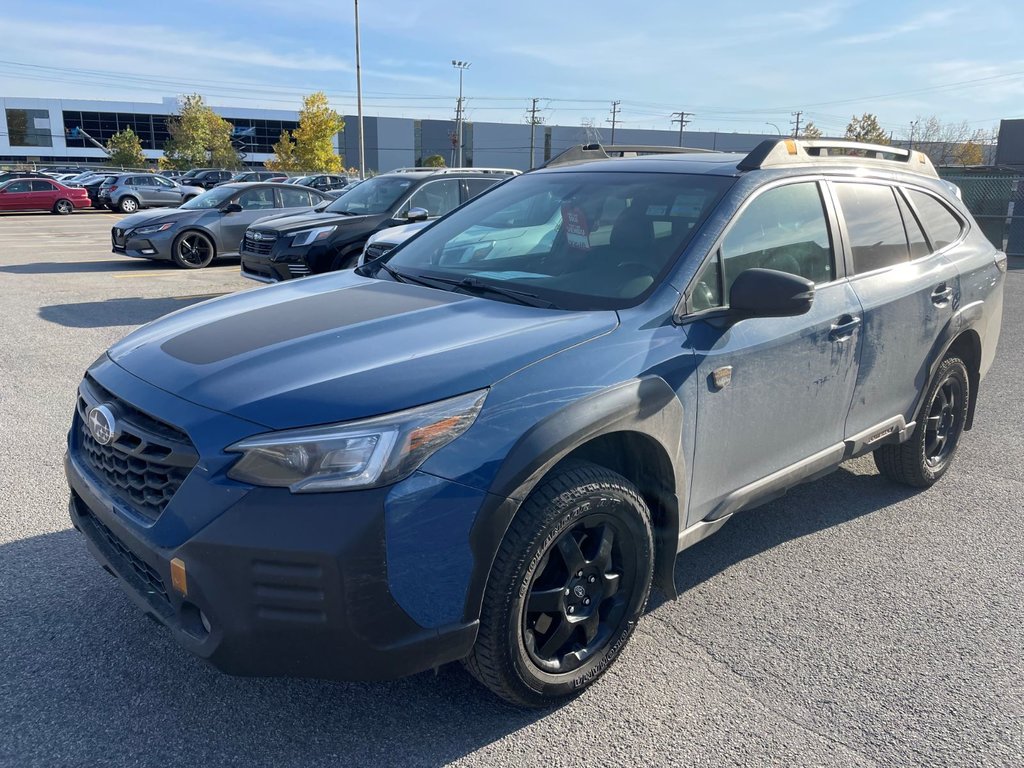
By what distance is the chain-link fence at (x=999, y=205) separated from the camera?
1798 centimetres

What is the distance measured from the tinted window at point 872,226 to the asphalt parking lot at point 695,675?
4.58 ft

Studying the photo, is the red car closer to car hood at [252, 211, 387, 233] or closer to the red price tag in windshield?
car hood at [252, 211, 387, 233]

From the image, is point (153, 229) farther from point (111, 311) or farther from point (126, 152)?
point (126, 152)

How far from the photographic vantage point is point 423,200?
10930mm

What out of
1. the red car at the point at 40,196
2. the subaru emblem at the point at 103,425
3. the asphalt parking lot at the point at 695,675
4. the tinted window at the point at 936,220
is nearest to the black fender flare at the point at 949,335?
the tinted window at the point at 936,220

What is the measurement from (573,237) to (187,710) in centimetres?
239

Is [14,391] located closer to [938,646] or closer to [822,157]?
[822,157]

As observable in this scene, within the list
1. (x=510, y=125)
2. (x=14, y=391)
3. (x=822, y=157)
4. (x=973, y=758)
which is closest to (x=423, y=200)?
(x=14, y=391)

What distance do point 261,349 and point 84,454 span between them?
0.83m

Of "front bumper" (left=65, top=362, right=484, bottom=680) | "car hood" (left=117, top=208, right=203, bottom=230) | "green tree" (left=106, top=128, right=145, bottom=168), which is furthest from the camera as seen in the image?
"green tree" (left=106, top=128, right=145, bottom=168)

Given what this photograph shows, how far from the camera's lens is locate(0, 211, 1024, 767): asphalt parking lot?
8.35 feet

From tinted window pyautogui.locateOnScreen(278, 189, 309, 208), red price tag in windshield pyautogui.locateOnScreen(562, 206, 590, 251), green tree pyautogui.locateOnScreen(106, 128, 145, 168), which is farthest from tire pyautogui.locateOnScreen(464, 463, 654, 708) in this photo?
green tree pyautogui.locateOnScreen(106, 128, 145, 168)

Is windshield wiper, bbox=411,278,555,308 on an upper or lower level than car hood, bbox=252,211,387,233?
upper

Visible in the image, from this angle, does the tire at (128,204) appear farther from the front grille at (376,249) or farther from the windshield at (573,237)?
the windshield at (573,237)
